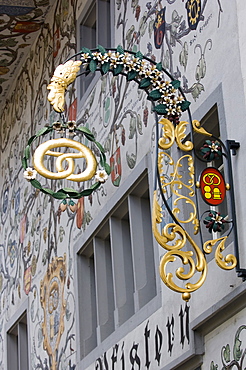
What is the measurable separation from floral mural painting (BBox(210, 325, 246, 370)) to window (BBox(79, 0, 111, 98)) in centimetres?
542

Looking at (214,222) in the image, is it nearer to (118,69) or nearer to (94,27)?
(118,69)

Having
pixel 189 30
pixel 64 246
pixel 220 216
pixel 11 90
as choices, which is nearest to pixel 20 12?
pixel 11 90

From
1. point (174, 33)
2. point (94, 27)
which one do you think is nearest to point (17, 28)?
point (94, 27)

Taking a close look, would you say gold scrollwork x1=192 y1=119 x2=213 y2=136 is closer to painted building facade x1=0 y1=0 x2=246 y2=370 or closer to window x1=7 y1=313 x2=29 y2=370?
painted building facade x1=0 y1=0 x2=246 y2=370

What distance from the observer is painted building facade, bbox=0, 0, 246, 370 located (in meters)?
8.62

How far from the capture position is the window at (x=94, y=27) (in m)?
12.9

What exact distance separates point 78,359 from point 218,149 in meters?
4.60

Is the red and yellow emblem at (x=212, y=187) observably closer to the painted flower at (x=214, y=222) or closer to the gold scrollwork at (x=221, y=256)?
the painted flower at (x=214, y=222)

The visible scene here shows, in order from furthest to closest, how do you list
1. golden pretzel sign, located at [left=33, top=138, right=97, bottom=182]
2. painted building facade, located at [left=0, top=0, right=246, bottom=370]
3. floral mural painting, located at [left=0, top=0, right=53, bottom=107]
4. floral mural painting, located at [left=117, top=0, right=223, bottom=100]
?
→ floral mural painting, located at [left=0, top=0, right=53, bottom=107] < floral mural painting, located at [left=117, top=0, right=223, bottom=100] < painted building facade, located at [left=0, top=0, right=246, bottom=370] < golden pretzel sign, located at [left=33, top=138, right=97, bottom=182]

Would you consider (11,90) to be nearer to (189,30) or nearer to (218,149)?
(189,30)

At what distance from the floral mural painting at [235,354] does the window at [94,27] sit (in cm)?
542

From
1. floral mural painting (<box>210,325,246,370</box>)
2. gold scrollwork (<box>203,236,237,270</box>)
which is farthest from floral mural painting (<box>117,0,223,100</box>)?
floral mural painting (<box>210,325,246,370</box>)

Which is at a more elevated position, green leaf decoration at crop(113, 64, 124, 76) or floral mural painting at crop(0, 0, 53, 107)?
floral mural painting at crop(0, 0, 53, 107)

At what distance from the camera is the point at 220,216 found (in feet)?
26.0
